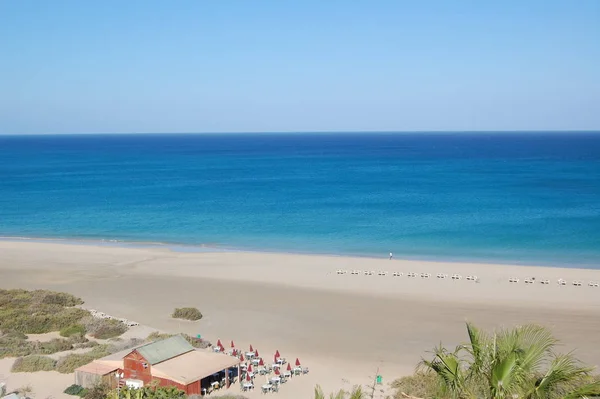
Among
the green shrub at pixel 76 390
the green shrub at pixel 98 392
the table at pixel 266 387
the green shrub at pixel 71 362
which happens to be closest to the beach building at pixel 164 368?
the green shrub at pixel 76 390

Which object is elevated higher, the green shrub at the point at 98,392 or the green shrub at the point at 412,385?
the green shrub at the point at 412,385

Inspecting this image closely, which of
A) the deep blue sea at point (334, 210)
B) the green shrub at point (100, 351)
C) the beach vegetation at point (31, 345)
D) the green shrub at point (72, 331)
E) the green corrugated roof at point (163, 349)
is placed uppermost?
the deep blue sea at point (334, 210)

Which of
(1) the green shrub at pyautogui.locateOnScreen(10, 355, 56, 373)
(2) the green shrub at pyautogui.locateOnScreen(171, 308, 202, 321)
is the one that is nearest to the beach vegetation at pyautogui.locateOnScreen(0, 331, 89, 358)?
(1) the green shrub at pyautogui.locateOnScreen(10, 355, 56, 373)

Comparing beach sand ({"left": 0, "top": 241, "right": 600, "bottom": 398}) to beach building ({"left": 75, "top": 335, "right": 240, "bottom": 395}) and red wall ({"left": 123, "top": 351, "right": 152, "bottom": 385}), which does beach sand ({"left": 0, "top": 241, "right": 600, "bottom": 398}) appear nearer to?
beach building ({"left": 75, "top": 335, "right": 240, "bottom": 395})

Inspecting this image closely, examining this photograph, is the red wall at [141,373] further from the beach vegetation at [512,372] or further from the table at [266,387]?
the beach vegetation at [512,372]

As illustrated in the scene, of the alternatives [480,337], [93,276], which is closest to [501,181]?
[93,276]

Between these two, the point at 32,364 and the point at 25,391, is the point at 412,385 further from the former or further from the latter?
the point at 32,364

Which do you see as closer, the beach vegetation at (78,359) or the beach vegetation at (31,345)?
the beach vegetation at (78,359)
